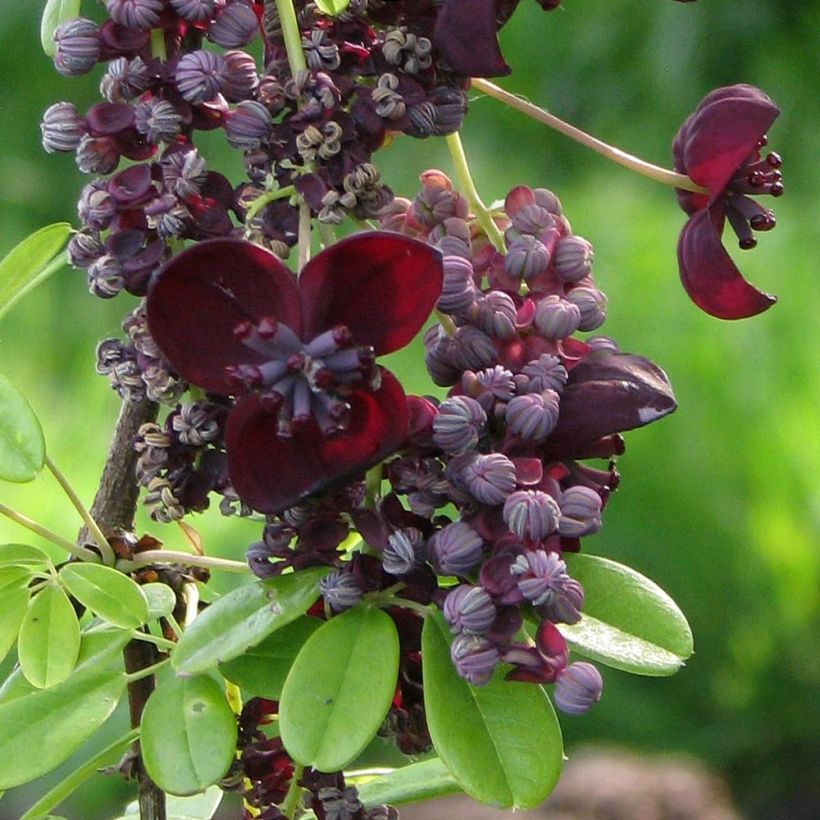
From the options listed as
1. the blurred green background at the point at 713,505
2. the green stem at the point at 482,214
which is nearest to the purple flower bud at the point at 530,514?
the green stem at the point at 482,214

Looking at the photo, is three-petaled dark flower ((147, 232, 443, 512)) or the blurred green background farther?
the blurred green background

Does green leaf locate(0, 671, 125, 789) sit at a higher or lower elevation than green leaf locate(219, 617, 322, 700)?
lower

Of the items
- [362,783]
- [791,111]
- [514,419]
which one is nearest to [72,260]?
[514,419]

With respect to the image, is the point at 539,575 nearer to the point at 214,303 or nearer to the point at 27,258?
the point at 214,303

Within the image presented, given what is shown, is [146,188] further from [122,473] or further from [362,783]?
[362,783]

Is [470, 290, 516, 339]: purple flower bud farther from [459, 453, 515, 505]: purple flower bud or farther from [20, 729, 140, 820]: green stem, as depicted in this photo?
[20, 729, 140, 820]: green stem

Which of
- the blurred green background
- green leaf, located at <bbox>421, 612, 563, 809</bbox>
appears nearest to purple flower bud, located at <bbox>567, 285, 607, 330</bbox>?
green leaf, located at <bbox>421, 612, 563, 809</bbox>
